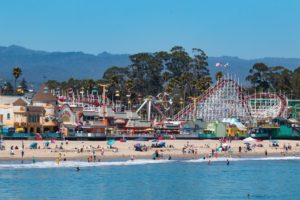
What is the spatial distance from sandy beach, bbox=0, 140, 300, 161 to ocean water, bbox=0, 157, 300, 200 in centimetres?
450

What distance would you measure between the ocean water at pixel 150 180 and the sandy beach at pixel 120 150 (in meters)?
4.50

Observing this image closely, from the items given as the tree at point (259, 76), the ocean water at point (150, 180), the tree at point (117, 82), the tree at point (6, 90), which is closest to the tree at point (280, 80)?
the tree at point (259, 76)

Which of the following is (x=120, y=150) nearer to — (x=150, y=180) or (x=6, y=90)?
(x=150, y=180)

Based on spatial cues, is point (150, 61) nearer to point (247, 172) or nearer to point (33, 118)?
point (33, 118)

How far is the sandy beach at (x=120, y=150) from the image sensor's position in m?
77.8

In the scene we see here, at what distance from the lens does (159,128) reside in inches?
4574

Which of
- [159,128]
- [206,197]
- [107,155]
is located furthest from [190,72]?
[206,197]

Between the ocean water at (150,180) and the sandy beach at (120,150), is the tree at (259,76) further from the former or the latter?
the ocean water at (150,180)

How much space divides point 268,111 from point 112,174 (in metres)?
68.4

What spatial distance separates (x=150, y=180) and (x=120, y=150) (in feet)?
76.2

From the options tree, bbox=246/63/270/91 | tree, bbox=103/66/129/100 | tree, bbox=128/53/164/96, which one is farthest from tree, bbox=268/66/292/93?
tree, bbox=103/66/129/100

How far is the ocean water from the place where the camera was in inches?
2117

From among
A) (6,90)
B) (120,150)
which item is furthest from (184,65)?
(120,150)

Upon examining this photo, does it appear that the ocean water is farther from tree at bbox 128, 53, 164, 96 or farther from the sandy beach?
tree at bbox 128, 53, 164, 96
